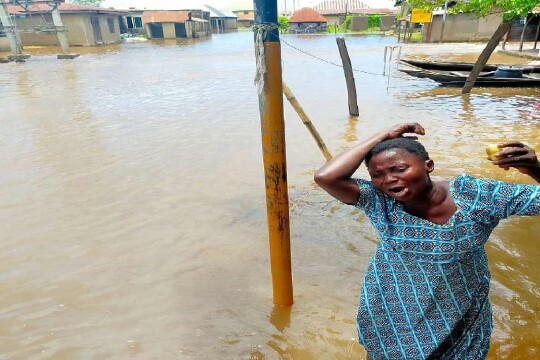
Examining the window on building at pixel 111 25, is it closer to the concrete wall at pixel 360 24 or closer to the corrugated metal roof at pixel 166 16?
the corrugated metal roof at pixel 166 16

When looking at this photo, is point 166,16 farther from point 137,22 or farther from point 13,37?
point 13,37

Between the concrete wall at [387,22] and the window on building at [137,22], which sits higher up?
the window on building at [137,22]

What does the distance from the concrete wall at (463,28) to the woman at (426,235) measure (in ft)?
110

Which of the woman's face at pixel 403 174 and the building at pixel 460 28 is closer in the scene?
the woman's face at pixel 403 174

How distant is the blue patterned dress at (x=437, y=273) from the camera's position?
53.2 inches

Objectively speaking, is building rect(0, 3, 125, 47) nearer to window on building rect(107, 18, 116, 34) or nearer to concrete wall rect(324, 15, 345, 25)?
window on building rect(107, 18, 116, 34)

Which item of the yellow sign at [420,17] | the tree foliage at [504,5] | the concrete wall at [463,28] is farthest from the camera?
the concrete wall at [463,28]

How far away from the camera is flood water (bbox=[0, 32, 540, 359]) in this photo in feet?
9.57

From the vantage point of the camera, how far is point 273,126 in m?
2.21

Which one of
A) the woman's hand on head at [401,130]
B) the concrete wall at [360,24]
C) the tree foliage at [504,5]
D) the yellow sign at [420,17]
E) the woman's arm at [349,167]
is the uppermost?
the tree foliage at [504,5]

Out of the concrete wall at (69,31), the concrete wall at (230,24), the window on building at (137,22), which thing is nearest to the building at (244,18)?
the concrete wall at (230,24)

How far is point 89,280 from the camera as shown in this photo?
143 inches

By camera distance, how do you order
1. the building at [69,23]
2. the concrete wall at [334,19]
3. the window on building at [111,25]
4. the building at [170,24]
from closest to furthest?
the building at [69,23] → the window on building at [111,25] → the building at [170,24] → the concrete wall at [334,19]

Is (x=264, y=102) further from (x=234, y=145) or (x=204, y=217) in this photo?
(x=234, y=145)
